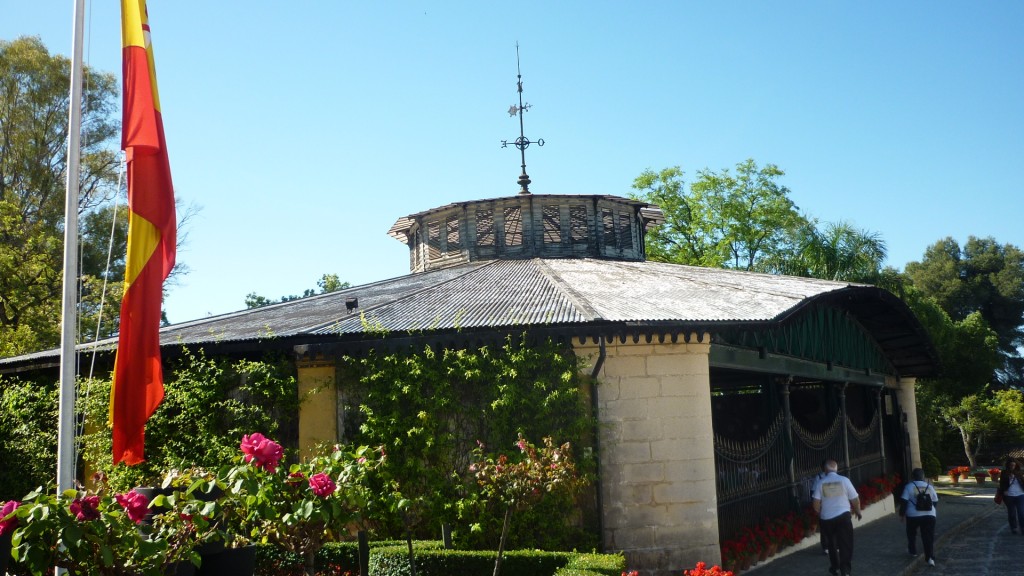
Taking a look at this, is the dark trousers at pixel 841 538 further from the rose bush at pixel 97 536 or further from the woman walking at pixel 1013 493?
the rose bush at pixel 97 536

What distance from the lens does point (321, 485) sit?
6.18 meters

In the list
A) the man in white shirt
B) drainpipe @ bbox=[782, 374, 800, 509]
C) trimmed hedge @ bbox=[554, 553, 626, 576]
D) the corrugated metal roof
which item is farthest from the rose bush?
drainpipe @ bbox=[782, 374, 800, 509]

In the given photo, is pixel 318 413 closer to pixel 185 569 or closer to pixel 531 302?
pixel 531 302

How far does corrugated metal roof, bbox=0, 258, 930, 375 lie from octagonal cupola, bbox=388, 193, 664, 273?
789mm

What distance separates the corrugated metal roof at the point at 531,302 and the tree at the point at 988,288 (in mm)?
42185

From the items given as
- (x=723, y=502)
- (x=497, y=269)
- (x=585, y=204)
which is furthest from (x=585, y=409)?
(x=585, y=204)

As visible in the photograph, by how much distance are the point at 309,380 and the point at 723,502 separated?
628 cm

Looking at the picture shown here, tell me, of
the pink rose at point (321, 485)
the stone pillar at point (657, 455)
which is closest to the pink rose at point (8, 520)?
the pink rose at point (321, 485)

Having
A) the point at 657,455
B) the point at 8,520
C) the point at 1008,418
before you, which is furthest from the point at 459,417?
the point at 1008,418

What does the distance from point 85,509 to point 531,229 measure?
1499 centimetres

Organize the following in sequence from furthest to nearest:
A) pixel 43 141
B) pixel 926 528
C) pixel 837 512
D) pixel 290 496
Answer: pixel 43 141 < pixel 926 528 < pixel 837 512 < pixel 290 496

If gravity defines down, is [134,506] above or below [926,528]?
above

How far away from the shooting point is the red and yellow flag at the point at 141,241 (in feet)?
25.3

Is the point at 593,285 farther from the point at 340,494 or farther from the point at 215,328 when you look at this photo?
the point at 340,494
